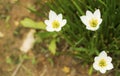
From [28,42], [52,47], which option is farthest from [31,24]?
[52,47]

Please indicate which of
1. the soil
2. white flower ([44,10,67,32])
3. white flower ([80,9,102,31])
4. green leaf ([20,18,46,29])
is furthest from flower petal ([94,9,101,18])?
green leaf ([20,18,46,29])

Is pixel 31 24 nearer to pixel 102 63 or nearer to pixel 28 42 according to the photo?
pixel 28 42

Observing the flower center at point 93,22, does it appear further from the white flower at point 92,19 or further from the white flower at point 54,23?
the white flower at point 54,23

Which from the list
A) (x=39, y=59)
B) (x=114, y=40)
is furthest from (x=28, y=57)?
(x=114, y=40)

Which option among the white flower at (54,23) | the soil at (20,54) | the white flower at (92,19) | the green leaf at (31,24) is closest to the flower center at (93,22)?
the white flower at (92,19)

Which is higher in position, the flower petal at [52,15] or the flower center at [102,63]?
the flower petal at [52,15]

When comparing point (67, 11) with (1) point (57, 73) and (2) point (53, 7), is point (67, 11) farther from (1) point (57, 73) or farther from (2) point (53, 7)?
(1) point (57, 73)
